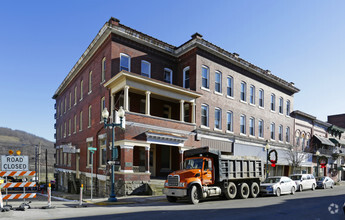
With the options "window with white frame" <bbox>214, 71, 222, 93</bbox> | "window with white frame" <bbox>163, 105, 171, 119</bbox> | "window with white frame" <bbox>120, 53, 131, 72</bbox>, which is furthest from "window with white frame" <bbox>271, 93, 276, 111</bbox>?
"window with white frame" <bbox>120, 53, 131, 72</bbox>

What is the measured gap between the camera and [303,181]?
25.6 m

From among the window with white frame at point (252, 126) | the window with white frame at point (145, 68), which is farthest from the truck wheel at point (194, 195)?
the window with white frame at point (252, 126)

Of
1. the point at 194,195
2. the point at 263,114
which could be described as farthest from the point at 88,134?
the point at 263,114

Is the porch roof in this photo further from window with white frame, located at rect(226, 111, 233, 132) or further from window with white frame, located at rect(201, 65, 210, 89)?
window with white frame, located at rect(226, 111, 233, 132)

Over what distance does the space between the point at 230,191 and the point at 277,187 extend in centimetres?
465

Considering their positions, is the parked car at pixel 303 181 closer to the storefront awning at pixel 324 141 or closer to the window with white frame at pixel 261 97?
the window with white frame at pixel 261 97

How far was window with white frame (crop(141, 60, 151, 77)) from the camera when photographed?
26.2 metres

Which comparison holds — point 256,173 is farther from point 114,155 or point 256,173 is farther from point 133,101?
point 133,101

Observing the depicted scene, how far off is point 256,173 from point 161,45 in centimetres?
1507

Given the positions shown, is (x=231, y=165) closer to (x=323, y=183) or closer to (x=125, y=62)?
(x=125, y=62)

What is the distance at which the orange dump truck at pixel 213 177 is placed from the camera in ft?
50.1

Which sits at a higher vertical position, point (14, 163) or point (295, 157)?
point (14, 163)

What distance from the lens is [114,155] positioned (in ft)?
54.5

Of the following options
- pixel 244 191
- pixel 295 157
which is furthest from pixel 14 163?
pixel 295 157
